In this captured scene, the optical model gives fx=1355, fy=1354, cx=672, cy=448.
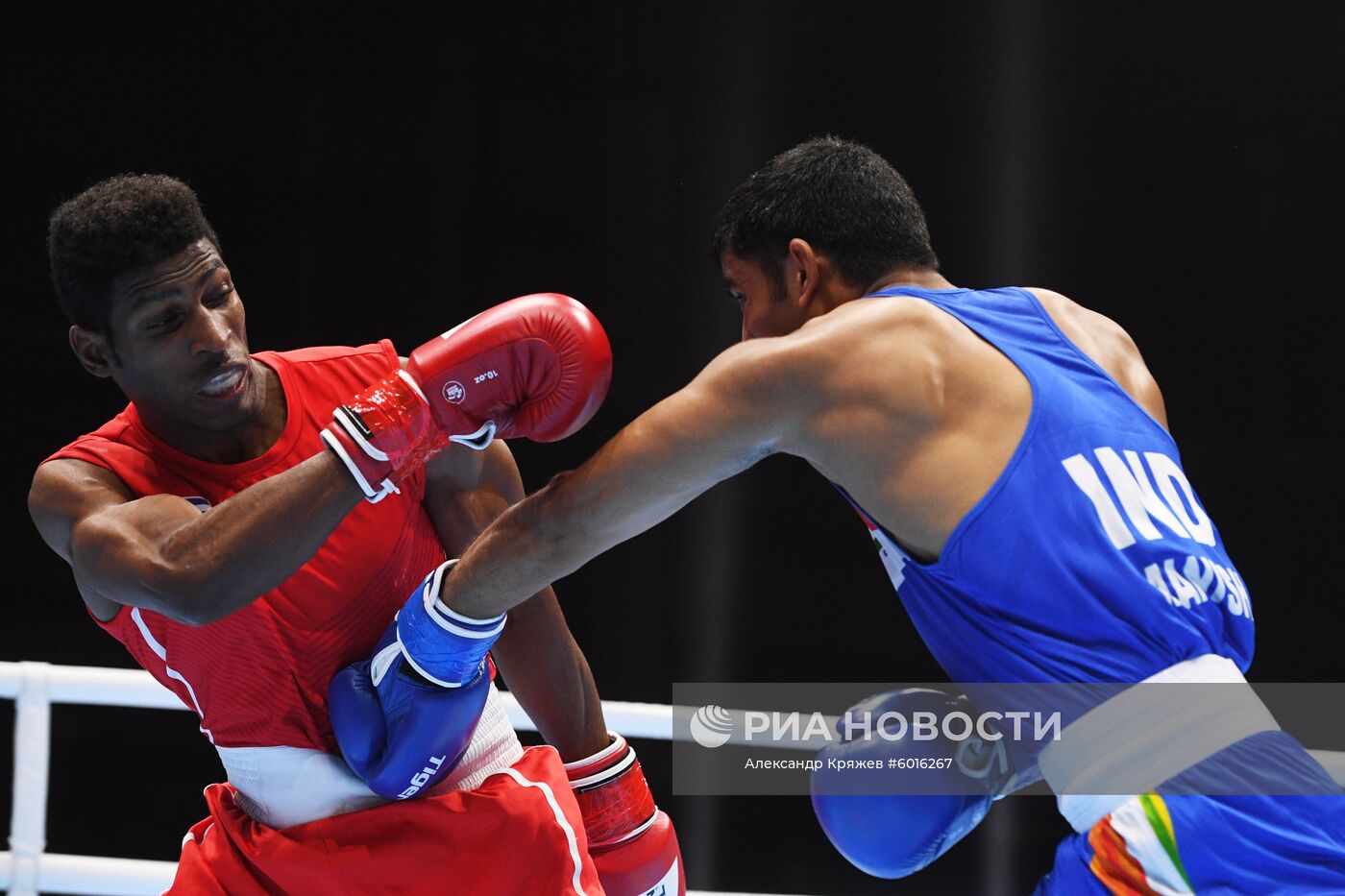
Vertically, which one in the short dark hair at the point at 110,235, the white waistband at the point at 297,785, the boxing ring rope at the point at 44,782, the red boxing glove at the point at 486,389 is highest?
the short dark hair at the point at 110,235

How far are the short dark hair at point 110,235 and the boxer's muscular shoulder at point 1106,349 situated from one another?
1.21 m

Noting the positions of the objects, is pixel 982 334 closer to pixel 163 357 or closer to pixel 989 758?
pixel 989 758

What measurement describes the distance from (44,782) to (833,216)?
7.38ft

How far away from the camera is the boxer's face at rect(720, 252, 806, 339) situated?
1.90 meters

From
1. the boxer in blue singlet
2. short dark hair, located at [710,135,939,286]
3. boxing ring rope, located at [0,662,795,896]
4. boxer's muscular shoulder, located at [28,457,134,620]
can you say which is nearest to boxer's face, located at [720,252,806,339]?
short dark hair, located at [710,135,939,286]

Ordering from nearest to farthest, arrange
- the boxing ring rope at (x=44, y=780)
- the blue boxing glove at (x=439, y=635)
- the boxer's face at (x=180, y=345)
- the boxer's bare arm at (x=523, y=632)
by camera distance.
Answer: the blue boxing glove at (x=439, y=635)
the boxer's face at (x=180, y=345)
the boxer's bare arm at (x=523, y=632)
the boxing ring rope at (x=44, y=780)

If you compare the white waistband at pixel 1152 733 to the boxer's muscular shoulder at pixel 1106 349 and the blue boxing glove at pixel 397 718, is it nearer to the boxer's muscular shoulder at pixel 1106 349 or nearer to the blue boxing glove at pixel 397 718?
the boxer's muscular shoulder at pixel 1106 349

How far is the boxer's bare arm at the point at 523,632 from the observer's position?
2.07m

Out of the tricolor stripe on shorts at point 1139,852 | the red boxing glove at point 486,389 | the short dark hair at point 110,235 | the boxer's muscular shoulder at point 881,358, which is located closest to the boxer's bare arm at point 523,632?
the red boxing glove at point 486,389

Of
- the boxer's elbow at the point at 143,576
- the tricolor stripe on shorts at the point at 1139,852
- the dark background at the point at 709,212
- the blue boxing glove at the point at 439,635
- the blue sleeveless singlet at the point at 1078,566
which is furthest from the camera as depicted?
the dark background at the point at 709,212

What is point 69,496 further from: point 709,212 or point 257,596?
point 709,212

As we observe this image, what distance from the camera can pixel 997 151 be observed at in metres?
4.32

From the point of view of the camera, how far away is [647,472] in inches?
66.8

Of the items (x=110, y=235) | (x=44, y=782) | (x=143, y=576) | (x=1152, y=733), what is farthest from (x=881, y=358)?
(x=44, y=782)
